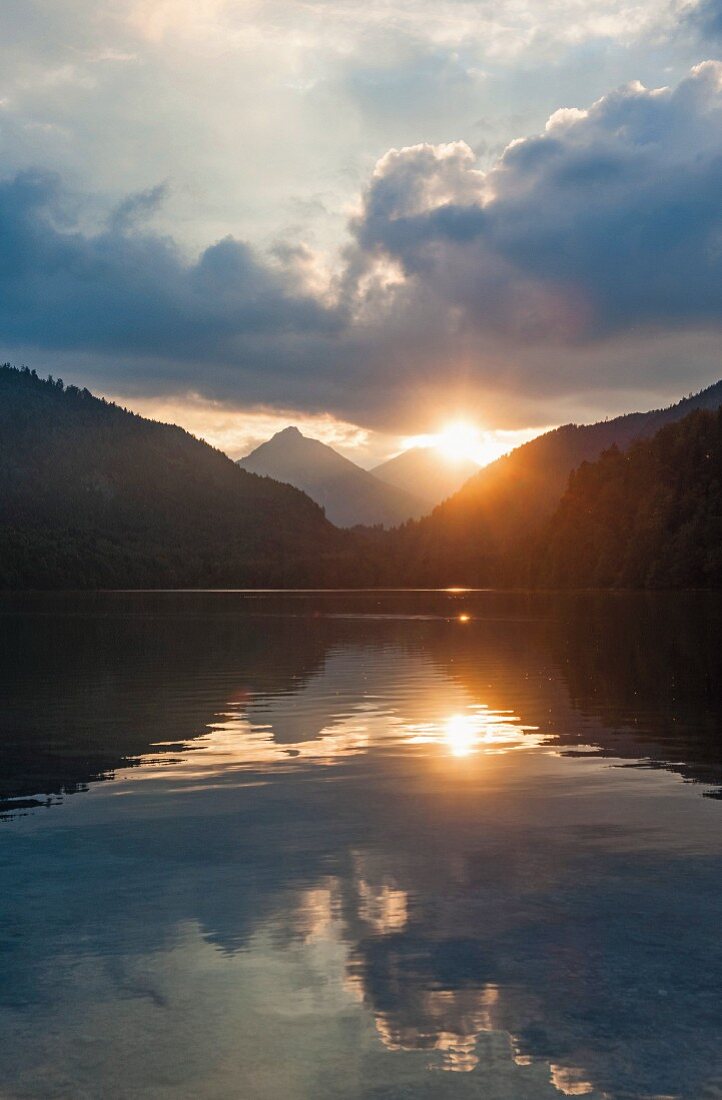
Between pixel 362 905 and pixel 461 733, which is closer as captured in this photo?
pixel 362 905

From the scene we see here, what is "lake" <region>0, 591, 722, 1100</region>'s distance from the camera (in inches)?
435

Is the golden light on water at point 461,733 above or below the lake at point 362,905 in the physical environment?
below

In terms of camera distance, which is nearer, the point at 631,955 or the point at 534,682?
the point at 631,955

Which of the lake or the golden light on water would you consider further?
the golden light on water

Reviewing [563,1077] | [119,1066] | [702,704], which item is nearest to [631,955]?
[563,1077]

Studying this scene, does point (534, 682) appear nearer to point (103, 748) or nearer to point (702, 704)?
point (702, 704)

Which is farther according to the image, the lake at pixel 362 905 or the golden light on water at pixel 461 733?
the golden light on water at pixel 461 733

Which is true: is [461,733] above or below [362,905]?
below

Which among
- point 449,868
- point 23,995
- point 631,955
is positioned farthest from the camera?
point 449,868

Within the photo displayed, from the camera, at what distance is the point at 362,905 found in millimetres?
16328

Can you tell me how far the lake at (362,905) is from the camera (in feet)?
36.3

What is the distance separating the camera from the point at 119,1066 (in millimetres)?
10969

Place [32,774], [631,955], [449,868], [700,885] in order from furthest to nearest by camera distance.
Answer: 1. [32,774]
2. [449,868]
3. [700,885]
4. [631,955]

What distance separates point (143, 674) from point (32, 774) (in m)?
31.1
